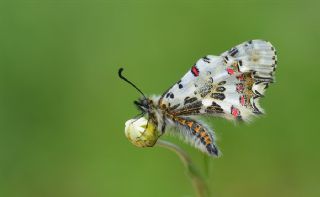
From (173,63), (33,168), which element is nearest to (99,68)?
→ (173,63)

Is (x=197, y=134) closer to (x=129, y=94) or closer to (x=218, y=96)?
(x=218, y=96)

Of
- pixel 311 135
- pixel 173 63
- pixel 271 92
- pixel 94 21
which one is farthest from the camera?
pixel 94 21

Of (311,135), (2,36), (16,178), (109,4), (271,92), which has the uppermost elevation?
(109,4)

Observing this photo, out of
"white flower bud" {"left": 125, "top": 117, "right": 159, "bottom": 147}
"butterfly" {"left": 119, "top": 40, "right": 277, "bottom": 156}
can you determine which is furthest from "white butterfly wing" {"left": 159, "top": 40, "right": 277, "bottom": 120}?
"white flower bud" {"left": 125, "top": 117, "right": 159, "bottom": 147}

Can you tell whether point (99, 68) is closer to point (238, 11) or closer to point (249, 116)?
point (238, 11)

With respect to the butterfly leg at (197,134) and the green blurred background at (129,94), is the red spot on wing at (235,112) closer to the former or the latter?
the butterfly leg at (197,134)

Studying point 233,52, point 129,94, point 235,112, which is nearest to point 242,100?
point 235,112

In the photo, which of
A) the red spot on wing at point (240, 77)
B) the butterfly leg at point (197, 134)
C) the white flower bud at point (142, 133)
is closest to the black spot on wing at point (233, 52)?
the red spot on wing at point (240, 77)
